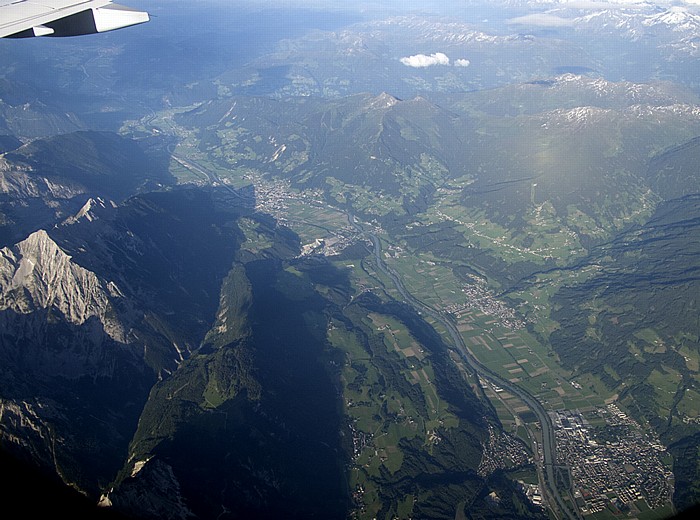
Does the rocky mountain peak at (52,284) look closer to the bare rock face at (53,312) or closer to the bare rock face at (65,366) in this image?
the bare rock face at (53,312)

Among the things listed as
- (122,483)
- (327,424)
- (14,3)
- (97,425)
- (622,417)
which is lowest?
(622,417)

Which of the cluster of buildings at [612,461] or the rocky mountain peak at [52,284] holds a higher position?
the rocky mountain peak at [52,284]

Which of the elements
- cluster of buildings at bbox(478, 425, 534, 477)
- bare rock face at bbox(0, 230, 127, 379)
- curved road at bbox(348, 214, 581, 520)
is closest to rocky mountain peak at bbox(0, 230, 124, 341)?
bare rock face at bbox(0, 230, 127, 379)

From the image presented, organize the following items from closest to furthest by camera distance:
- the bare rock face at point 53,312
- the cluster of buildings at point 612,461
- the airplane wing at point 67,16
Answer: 1. the airplane wing at point 67,16
2. the cluster of buildings at point 612,461
3. the bare rock face at point 53,312

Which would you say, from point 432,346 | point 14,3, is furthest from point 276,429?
point 14,3

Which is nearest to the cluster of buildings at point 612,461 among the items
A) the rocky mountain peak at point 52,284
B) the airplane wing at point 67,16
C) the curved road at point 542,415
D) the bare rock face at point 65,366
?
the curved road at point 542,415

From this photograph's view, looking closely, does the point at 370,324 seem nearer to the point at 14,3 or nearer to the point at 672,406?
the point at 672,406

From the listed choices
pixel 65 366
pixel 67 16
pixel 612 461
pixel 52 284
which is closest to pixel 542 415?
pixel 612 461

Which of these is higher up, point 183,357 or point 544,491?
A: point 183,357
